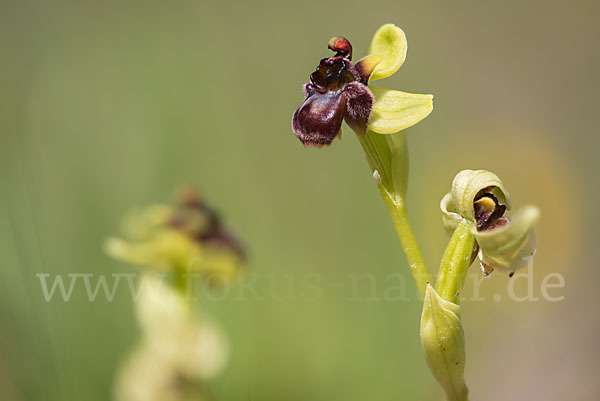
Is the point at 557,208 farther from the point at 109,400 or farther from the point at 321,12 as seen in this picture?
the point at 109,400

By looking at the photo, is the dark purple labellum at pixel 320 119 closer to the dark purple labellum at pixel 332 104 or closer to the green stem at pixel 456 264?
the dark purple labellum at pixel 332 104

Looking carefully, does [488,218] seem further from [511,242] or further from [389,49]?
[389,49]

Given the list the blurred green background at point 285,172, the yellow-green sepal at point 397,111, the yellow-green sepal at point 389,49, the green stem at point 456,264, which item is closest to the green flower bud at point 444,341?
the green stem at point 456,264

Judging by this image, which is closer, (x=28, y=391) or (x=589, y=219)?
(x=28, y=391)

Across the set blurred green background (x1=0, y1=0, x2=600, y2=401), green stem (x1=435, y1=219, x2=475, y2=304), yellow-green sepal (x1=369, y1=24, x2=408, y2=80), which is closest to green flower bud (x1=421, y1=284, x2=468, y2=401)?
green stem (x1=435, y1=219, x2=475, y2=304)

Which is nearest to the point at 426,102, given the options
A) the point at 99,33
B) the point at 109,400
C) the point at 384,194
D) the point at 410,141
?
the point at 384,194

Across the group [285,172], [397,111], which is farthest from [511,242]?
[285,172]

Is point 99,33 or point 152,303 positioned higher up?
point 99,33

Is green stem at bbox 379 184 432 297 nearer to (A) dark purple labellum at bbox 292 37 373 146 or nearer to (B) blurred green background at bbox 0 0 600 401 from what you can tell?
(A) dark purple labellum at bbox 292 37 373 146
